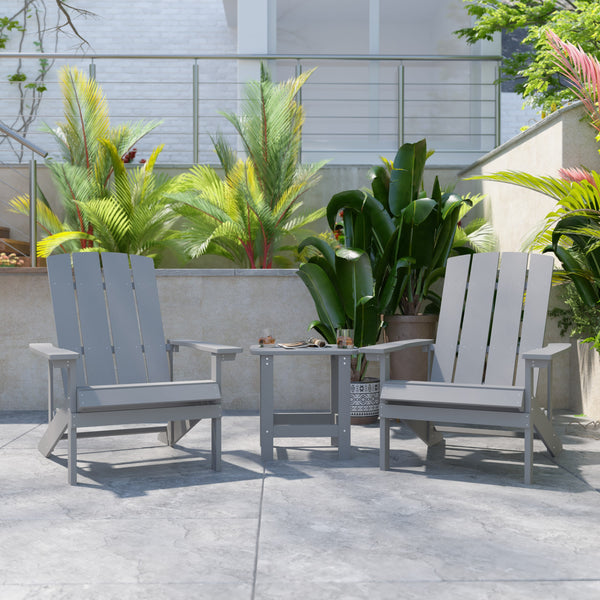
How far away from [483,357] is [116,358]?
6.21 ft

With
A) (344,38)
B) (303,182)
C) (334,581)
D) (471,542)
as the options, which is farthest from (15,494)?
(344,38)

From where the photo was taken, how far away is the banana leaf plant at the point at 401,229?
484 centimetres

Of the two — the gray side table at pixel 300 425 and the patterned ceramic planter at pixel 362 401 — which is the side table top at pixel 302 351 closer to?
the gray side table at pixel 300 425

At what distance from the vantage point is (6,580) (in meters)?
2.04

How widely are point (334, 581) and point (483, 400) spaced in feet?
4.41

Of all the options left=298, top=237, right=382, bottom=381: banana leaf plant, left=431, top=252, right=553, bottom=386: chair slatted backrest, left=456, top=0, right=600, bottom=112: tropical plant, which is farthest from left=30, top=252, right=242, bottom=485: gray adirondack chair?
left=456, top=0, right=600, bottom=112: tropical plant

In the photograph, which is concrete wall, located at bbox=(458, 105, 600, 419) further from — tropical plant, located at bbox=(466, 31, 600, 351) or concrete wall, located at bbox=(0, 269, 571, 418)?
concrete wall, located at bbox=(0, 269, 571, 418)

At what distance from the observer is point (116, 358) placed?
12.5 ft

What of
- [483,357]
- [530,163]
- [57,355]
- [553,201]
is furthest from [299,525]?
[530,163]

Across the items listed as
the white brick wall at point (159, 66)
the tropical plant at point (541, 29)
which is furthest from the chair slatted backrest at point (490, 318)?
the white brick wall at point (159, 66)

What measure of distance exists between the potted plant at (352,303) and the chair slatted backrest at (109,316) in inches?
50.0

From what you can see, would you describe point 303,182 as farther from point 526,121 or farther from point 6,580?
point 526,121

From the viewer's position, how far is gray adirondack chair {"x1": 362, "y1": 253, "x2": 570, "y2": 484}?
3.15 m

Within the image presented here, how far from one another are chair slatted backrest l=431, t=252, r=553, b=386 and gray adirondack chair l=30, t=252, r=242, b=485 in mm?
1133
